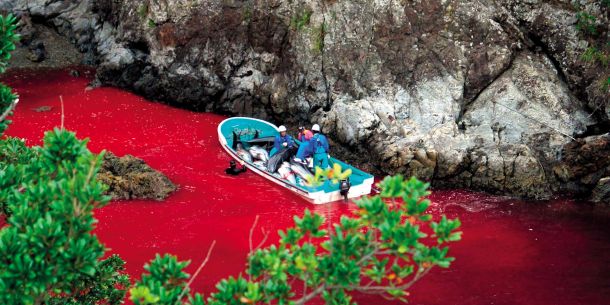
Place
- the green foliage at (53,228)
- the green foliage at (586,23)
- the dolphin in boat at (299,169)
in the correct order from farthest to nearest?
the green foliage at (586,23) < the dolphin in boat at (299,169) < the green foliage at (53,228)

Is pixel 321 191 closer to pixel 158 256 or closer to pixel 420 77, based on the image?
pixel 420 77

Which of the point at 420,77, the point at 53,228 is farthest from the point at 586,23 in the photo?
the point at 53,228

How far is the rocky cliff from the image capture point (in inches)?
718

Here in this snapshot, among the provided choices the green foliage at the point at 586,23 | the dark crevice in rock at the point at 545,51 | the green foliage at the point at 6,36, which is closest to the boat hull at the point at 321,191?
the dark crevice in rock at the point at 545,51

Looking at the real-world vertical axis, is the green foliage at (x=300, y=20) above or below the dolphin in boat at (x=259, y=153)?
above

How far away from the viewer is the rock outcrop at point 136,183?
16953mm

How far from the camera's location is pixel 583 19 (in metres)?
19.4

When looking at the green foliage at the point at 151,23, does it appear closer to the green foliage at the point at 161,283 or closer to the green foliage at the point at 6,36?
the green foliage at the point at 6,36

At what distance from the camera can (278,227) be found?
15.7 meters

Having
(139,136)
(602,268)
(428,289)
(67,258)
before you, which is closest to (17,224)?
(67,258)

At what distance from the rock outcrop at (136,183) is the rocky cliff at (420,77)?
565 cm

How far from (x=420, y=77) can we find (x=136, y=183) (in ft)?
30.6

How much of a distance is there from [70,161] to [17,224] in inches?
33.0

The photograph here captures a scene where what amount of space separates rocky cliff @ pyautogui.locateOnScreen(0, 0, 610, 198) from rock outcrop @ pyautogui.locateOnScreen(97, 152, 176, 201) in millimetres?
5650
